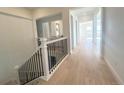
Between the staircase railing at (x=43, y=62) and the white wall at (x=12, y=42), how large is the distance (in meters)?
0.65

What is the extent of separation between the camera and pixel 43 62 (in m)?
2.41

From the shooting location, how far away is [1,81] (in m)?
3.74

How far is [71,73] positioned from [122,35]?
1.46m

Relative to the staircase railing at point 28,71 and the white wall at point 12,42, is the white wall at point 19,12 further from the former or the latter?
the staircase railing at point 28,71

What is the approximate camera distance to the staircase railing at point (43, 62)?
2404 mm

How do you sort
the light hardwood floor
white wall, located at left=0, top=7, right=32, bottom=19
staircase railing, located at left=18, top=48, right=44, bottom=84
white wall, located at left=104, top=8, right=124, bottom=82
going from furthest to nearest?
white wall, located at left=0, top=7, right=32, bottom=19 < staircase railing, located at left=18, top=48, right=44, bottom=84 < the light hardwood floor < white wall, located at left=104, top=8, right=124, bottom=82

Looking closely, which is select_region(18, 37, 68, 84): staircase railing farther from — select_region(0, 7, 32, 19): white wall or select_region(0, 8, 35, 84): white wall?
select_region(0, 7, 32, 19): white wall

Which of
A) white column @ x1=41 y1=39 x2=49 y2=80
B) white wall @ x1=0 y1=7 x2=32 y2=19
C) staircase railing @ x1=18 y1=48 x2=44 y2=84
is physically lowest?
staircase railing @ x1=18 y1=48 x2=44 y2=84

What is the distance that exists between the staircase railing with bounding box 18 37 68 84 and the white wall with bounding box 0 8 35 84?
649 mm

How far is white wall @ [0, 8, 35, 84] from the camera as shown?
3818 mm

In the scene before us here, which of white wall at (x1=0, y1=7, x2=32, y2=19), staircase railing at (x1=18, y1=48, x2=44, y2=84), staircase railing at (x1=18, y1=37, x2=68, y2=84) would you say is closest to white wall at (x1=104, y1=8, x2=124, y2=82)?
staircase railing at (x1=18, y1=37, x2=68, y2=84)

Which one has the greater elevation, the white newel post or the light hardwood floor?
the white newel post

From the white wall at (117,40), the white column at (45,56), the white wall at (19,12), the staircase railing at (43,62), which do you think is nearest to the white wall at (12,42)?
the white wall at (19,12)

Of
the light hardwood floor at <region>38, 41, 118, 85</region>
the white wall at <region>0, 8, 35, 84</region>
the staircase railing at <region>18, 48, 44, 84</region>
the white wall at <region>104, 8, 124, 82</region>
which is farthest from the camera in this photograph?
the white wall at <region>0, 8, 35, 84</region>
